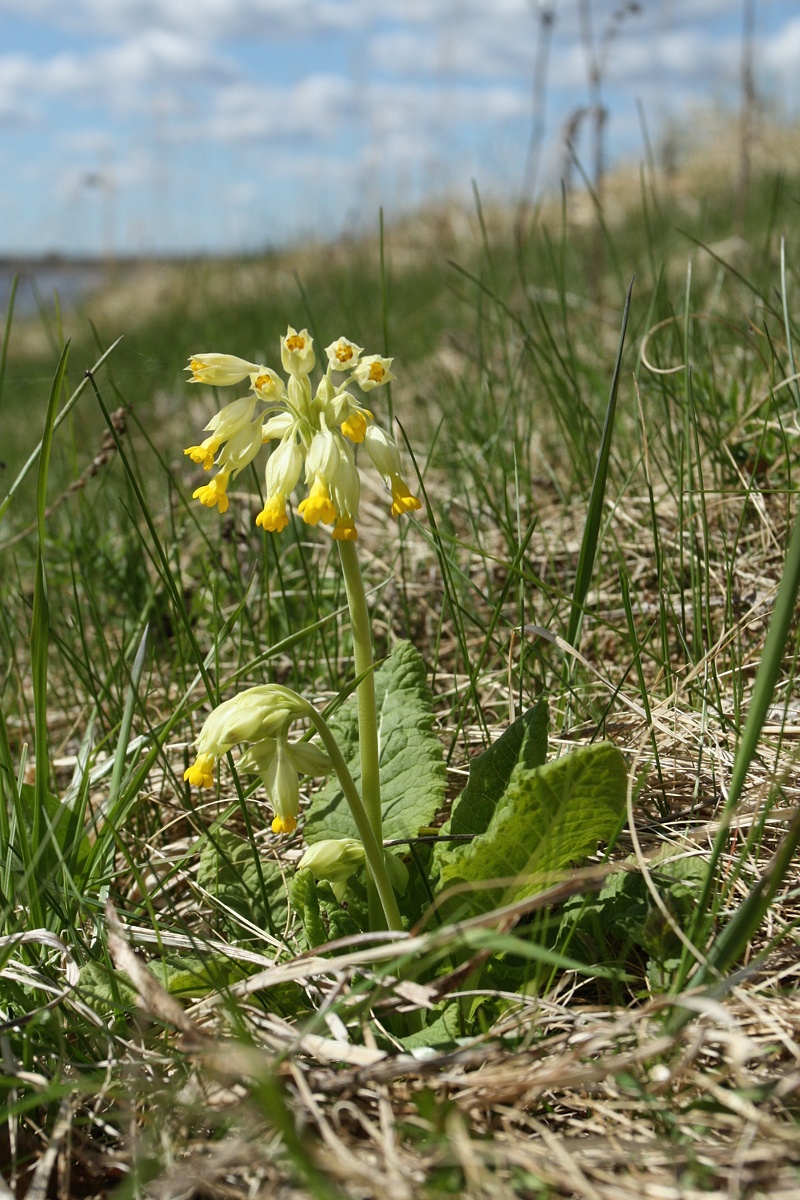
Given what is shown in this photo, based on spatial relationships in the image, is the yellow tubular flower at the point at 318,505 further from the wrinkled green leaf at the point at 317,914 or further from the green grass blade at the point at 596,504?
the wrinkled green leaf at the point at 317,914

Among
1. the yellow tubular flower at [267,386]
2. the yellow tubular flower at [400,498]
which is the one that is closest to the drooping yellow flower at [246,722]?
the yellow tubular flower at [400,498]

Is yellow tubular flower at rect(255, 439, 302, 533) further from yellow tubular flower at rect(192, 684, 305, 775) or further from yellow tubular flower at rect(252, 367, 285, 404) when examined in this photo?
yellow tubular flower at rect(192, 684, 305, 775)

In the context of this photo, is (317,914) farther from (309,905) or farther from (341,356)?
(341,356)

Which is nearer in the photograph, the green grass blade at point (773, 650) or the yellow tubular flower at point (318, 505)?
the green grass blade at point (773, 650)

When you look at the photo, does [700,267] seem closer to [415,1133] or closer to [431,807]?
[431,807]

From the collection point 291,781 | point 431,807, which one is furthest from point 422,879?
point 291,781

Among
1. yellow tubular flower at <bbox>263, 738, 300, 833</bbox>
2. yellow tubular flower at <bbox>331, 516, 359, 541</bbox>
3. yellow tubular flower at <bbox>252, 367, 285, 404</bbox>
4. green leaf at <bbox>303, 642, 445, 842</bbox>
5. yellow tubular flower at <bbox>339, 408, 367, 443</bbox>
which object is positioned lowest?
green leaf at <bbox>303, 642, 445, 842</bbox>

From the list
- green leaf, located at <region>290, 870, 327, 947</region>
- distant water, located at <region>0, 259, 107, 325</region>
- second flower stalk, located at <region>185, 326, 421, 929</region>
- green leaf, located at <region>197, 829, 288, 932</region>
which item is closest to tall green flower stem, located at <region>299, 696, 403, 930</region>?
second flower stalk, located at <region>185, 326, 421, 929</region>

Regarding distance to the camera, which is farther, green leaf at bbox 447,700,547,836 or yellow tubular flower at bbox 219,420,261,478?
green leaf at bbox 447,700,547,836
